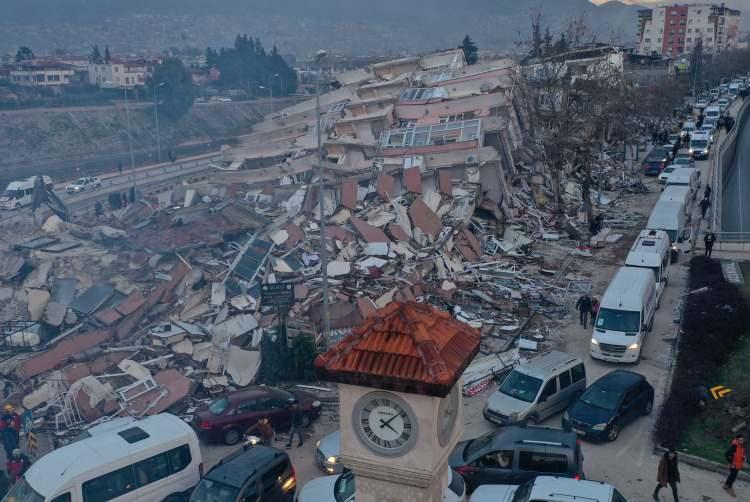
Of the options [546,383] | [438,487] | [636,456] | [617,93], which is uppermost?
[617,93]

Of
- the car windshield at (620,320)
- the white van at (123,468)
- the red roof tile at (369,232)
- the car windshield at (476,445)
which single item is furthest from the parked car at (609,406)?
the red roof tile at (369,232)

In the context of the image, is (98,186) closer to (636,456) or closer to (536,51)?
(536,51)

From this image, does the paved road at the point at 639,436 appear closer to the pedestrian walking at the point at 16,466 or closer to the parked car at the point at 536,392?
the parked car at the point at 536,392

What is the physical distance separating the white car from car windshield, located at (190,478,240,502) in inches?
41.4

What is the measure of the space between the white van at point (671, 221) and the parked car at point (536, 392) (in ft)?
38.9

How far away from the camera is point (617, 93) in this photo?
45281mm

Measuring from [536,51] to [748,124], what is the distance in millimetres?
46918

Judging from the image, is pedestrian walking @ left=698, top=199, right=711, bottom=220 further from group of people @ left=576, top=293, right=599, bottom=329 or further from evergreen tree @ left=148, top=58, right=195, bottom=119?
evergreen tree @ left=148, top=58, right=195, bottom=119

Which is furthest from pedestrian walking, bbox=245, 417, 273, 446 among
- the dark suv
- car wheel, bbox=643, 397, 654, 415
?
car wheel, bbox=643, 397, 654, 415

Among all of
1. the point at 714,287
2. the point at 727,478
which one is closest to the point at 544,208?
the point at 714,287

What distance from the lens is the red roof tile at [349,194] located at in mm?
25328

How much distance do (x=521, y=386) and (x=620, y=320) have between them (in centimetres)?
431

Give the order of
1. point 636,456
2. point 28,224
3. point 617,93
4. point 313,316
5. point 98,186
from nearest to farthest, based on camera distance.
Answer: point 636,456
point 313,316
point 28,224
point 98,186
point 617,93

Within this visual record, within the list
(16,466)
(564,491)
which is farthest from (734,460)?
(16,466)
